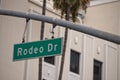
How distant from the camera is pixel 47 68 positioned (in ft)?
86.1

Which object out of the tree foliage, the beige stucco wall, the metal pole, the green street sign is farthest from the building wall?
the metal pole

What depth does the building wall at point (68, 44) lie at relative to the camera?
23500mm

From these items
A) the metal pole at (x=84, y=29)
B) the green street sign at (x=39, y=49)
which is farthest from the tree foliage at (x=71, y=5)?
the metal pole at (x=84, y=29)

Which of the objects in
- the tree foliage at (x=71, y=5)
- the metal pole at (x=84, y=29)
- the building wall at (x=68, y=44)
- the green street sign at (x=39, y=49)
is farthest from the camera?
the building wall at (x=68, y=44)

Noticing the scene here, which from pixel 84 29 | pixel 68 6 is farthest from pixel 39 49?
pixel 68 6

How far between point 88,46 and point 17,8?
8624 millimetres

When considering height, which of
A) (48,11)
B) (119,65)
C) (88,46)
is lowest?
(119,65)

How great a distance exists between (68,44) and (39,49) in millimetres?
15995

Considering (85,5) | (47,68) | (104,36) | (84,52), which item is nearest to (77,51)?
(84,52)

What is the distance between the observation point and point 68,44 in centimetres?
2886

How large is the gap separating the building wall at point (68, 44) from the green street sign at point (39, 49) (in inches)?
386

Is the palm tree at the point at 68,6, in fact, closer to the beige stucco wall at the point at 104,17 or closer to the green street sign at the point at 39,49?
the green street sign at the point at 39,49

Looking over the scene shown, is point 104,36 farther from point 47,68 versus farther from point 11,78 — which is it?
point 47,68

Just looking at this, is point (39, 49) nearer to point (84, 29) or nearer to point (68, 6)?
point (84, 29)
